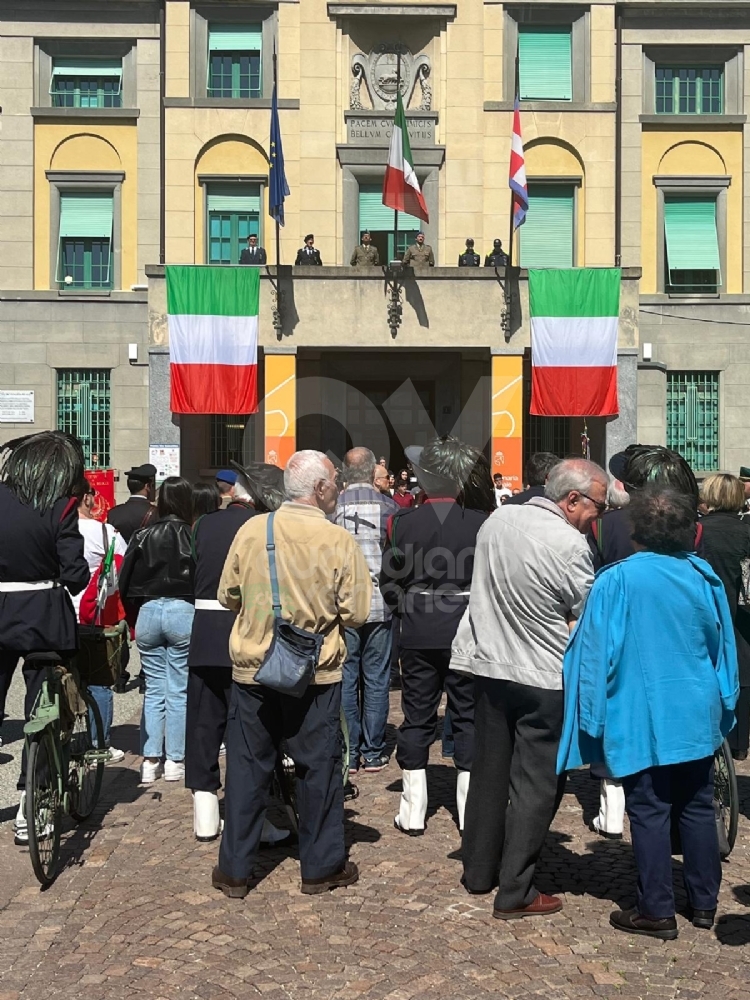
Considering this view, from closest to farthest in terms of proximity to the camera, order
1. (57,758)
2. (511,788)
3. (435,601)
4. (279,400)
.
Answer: (511,788), (57,758), (435,601), (279,400)

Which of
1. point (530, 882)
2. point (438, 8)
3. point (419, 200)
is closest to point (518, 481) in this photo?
point (419, 200)

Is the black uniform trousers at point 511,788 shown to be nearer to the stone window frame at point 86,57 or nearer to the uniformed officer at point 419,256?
the uniformed officer at point 419,256

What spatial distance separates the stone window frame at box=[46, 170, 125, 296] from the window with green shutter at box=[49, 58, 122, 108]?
4.95ft

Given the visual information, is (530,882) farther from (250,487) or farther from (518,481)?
(518,481)

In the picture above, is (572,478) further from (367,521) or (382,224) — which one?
(382,224)

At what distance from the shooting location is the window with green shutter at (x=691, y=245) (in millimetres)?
26953

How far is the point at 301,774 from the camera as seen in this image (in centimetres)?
598

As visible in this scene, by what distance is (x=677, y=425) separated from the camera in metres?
27.2

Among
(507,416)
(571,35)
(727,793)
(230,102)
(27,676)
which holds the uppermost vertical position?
(571,35)

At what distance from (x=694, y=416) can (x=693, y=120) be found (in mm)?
6417

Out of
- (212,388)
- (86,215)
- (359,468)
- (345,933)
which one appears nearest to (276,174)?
(212,388)

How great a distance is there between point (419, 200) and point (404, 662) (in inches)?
661

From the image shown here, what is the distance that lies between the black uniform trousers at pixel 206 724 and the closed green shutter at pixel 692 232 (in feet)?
73.2

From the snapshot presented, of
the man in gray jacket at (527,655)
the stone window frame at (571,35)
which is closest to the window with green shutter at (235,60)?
the stone window frame at (571,35)
